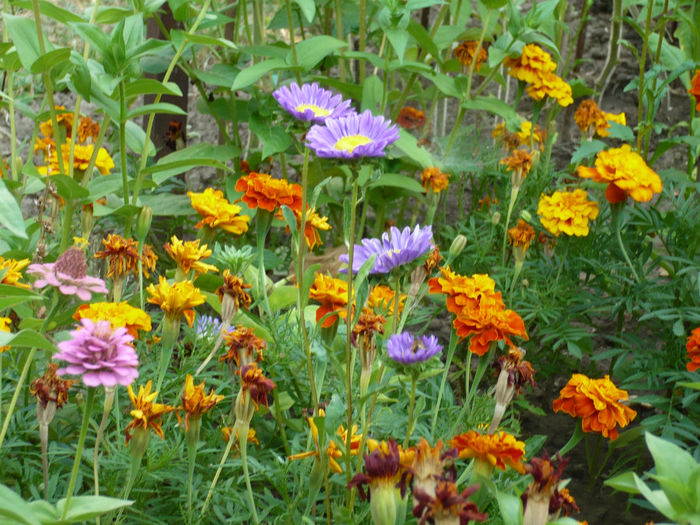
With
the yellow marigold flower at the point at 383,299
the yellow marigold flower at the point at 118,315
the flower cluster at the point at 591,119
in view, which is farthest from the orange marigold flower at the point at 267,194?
the flower cluster at the point at 591,119

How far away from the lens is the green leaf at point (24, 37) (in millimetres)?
1260

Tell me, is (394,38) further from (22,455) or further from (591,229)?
(22,455)

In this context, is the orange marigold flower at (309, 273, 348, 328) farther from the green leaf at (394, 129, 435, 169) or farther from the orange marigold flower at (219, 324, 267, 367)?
the green leaf at (394, 129, 435, 169)

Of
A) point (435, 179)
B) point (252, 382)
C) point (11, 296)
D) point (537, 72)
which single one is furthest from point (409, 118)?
point (11, 296)

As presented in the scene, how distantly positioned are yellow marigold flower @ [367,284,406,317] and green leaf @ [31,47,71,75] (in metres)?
0.56

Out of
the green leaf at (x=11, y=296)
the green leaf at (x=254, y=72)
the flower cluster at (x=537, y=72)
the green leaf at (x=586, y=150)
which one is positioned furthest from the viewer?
the flower cluster at (x=537, y=72)

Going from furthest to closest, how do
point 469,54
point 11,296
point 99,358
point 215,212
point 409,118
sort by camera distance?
point 409,118
point 469,54
point 215,212
point 11,296
point 99,358

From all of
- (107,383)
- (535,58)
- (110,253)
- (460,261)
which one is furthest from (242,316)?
(535,58)

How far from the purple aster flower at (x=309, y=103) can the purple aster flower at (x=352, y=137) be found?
0.02 metres

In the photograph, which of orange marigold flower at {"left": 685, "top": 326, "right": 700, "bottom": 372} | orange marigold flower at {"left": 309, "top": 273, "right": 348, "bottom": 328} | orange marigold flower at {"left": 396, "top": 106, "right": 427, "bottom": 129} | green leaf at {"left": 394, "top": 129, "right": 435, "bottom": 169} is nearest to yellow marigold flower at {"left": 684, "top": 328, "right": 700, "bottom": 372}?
orange marigold flower at {"left": 685, "top": 326, "right": 700, "bottom": 372}

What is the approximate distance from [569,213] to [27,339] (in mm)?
1105

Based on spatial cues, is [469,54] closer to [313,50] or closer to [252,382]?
[313,50]

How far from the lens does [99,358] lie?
61 cm

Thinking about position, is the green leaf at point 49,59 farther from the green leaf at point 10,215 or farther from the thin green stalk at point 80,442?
the thin green stalk at point 80,442
